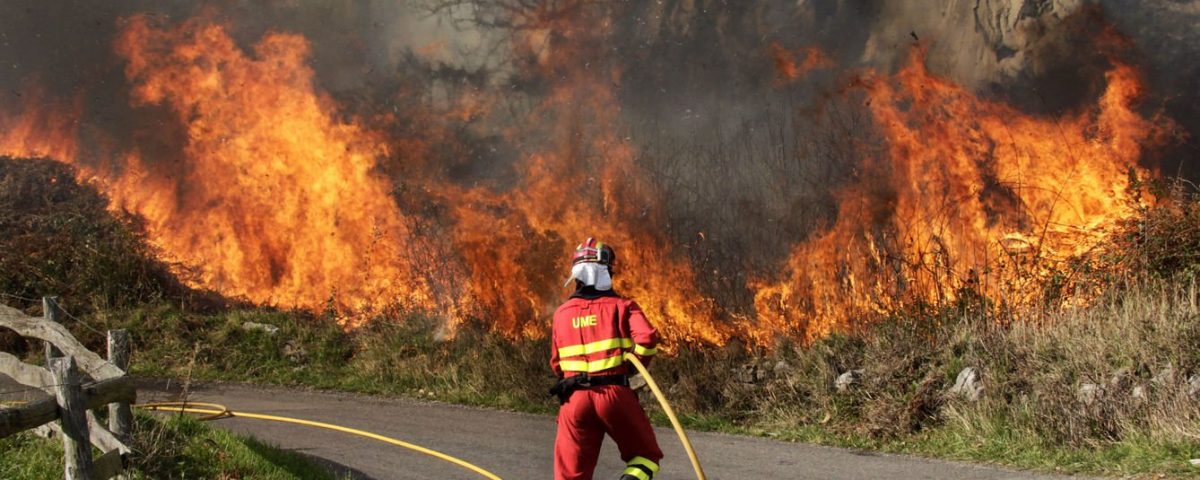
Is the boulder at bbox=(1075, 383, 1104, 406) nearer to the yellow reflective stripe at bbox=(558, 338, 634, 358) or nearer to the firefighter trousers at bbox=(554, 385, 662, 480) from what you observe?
the firefighter trousers at bbox=(554, 385, 662, 480)

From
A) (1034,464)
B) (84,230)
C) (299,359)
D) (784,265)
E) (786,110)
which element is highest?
(786,110)

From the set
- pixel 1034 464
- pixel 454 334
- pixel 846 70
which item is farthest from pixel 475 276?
pixel 1034 464

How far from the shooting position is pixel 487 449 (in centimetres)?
1048

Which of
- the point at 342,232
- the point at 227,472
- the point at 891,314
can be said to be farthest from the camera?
the point at 342,232

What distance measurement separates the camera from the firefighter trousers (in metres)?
6.49

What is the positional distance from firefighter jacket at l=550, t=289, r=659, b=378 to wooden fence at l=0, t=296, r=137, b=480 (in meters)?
3.50

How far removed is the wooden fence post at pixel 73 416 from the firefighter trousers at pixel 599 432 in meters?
3.44

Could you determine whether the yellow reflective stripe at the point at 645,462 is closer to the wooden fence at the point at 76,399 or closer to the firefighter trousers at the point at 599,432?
the firefighter trousers at the point at 599,432

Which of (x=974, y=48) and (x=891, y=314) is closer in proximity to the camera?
(x=891, y=314)

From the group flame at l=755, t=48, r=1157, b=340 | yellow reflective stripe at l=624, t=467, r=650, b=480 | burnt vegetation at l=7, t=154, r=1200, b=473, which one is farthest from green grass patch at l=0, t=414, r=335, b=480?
flame at l=755, t=48, r=1157, b=340

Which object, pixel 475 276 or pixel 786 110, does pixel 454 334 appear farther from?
pixel 786 110

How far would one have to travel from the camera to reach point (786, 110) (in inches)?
619

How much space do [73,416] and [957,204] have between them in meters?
11.3

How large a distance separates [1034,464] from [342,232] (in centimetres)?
1195
